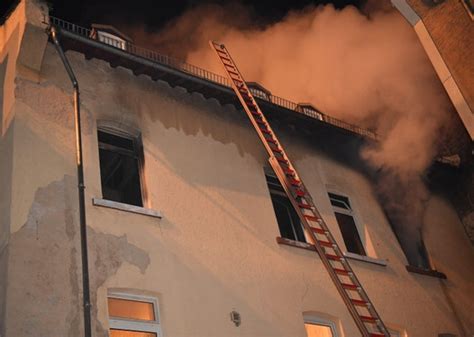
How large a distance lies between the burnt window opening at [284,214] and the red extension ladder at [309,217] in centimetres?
47

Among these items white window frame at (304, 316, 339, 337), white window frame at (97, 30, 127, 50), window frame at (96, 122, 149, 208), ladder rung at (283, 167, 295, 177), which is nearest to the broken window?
white window frame at (304, 316, 339, 337)

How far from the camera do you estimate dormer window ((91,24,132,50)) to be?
36.0ft

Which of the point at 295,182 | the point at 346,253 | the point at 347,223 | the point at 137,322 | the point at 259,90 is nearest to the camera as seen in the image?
the point at 137,322

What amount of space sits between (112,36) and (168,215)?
154 inches

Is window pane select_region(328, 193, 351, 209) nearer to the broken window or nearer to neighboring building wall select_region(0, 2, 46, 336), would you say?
the broken window

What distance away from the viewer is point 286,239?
33.7ft

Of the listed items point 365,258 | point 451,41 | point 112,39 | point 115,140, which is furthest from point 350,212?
point 112,39

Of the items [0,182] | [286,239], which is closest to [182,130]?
[286,239]

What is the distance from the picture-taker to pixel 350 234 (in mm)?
12102

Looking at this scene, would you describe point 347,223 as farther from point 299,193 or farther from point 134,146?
point 134,146

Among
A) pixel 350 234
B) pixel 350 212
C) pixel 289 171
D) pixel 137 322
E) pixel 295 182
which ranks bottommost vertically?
pixel 137 322

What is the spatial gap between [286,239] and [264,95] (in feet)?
14.8

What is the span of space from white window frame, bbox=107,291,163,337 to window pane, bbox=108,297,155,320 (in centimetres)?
4

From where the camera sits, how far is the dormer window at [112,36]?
1098 cm
